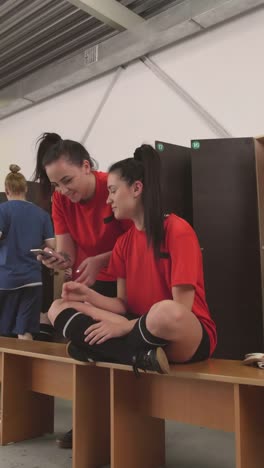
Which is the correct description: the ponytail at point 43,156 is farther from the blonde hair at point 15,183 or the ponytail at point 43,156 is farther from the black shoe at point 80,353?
the blonde hair at point 15,183

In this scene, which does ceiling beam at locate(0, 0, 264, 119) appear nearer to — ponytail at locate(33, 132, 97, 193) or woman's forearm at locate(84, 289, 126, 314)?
ponytail at locate(33, 132, 97, 193)

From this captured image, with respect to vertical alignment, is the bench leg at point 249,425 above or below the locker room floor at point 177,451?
above

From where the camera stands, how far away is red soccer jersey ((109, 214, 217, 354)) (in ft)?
4.67

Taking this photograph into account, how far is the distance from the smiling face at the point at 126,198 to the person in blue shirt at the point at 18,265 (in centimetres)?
123

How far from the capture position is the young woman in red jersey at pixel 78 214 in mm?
1746

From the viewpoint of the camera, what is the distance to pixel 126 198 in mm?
1594

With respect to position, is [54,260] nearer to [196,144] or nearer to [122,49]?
[196,144]

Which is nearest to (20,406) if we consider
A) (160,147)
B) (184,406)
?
(184,406)

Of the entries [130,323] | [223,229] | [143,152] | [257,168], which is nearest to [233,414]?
[130,323]

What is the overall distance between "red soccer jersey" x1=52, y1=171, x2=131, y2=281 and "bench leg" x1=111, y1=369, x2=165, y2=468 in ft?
Result: 1.67

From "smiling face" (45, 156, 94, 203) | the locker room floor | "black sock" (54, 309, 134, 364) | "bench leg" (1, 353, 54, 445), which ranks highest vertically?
"smiling face" (45, 156, 94, 203)

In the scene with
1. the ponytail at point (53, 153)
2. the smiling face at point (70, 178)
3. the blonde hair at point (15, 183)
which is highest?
the blonde hair at point (15, 183)

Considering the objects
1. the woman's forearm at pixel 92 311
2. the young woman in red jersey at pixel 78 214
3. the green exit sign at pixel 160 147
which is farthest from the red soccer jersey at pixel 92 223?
the green exit sign at pixel 160 147

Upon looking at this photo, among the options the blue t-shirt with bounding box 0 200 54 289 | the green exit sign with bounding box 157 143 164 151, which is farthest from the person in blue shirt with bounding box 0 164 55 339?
the green exit sign with bounding box 157 143 164 151
